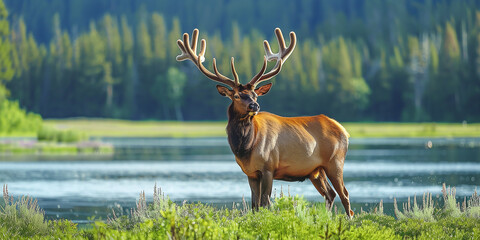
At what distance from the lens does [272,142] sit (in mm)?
13195

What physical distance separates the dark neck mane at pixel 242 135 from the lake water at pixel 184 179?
5.74 meters

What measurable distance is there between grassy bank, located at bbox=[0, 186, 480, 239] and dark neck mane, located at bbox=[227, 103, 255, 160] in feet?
3.02

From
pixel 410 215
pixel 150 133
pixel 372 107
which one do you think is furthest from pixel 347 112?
pixel 410 215

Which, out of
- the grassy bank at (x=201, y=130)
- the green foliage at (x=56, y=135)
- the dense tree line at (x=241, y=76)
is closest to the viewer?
the green foliage at (x=56, y=135)

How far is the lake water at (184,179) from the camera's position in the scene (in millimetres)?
22781

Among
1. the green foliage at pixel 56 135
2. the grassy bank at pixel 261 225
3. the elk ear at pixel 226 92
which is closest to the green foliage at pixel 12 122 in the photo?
the green foliage at pixel 56 135

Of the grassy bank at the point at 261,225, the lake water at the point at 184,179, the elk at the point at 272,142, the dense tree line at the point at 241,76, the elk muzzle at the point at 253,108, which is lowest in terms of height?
the lake water at the point at 184,179

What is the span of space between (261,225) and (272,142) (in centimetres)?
231

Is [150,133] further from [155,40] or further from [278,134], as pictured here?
[278,134]

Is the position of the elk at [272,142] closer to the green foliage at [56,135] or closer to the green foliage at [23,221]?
the green foliage at [23,221]

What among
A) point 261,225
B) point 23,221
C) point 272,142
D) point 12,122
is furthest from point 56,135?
point 261,225

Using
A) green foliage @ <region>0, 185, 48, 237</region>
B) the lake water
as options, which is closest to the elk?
green foliage @ <region>0, 185, 48, 237</region>

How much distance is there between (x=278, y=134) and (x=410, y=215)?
260 cm

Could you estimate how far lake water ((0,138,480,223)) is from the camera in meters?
22.8
